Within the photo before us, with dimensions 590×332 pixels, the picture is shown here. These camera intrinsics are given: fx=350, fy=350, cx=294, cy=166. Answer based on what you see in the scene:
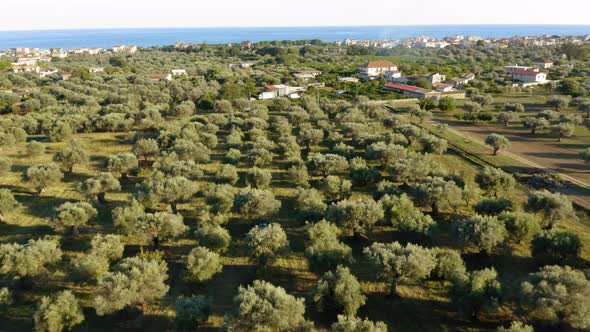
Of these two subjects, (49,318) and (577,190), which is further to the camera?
(577,190)

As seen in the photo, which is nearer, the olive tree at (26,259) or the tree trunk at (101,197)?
the olive tree at (26,259)

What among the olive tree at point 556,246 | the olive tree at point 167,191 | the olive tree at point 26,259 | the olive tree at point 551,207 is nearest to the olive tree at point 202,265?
the olive tree at point 26,259

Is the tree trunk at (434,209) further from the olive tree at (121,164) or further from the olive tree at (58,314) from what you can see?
the olive tree at (121,164)

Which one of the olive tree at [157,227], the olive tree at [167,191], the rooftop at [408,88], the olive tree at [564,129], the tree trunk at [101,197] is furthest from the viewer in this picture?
the rooftop at [408,88]

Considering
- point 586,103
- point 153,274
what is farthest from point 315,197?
point 586,103

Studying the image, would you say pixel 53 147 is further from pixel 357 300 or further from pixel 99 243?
pixel 357 300

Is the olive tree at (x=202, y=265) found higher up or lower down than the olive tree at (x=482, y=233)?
lower down

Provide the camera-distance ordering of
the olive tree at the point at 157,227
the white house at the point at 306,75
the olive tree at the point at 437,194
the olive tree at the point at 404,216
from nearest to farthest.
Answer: the olive tree at the point at 157,227 → the olive tree at the point at 404,216 → the olive tree at the point at 437,194 → the white house at the point at 306,75

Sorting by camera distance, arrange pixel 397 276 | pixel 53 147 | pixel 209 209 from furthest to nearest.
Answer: pixel 53 147 < pixel 209 209 < pixel 397 276
